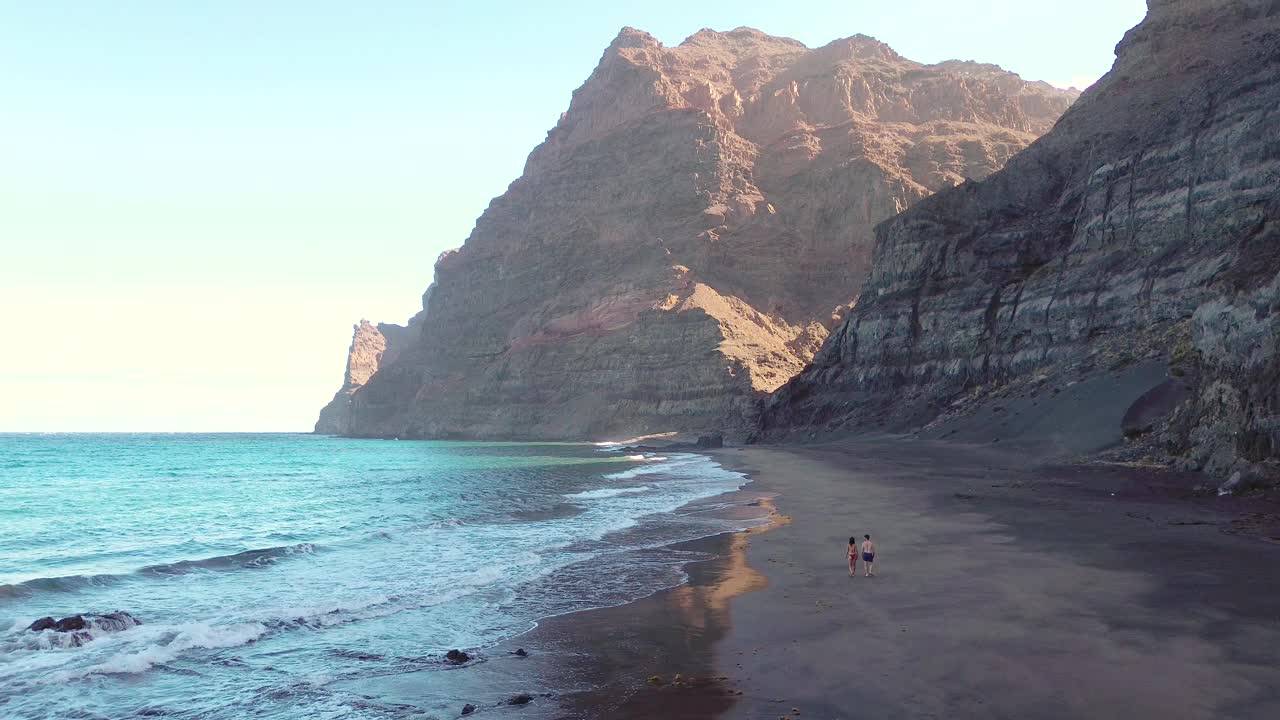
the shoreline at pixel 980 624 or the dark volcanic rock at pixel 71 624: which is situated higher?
the shoreline at pixel 980 624

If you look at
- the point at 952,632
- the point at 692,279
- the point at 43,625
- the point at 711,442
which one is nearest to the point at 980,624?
the point at 952,632

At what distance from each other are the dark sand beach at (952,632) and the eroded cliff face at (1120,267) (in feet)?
26.1

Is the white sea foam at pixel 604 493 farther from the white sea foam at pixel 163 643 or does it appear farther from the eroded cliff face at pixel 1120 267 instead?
the white sea foam at pixel 163 643

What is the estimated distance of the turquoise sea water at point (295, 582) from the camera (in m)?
12.7

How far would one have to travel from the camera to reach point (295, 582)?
2127cm

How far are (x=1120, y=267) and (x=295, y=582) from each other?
5711cm

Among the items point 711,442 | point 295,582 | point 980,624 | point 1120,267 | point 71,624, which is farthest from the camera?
point 711,442

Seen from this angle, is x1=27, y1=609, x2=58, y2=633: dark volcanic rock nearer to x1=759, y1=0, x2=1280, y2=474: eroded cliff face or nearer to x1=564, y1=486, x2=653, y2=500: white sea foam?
x1=564, y1=486, x2=653, y2=500: white sea foam

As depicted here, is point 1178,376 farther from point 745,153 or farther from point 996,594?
point 745,153

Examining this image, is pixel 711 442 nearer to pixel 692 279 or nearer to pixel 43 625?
pixel 692 279

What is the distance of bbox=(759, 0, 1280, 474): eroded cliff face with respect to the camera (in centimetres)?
2919

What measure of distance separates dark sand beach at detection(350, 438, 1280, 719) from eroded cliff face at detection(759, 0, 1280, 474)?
7.95m

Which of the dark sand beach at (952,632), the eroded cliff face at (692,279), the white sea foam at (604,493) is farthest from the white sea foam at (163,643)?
the eroded cliff face at (692,279)

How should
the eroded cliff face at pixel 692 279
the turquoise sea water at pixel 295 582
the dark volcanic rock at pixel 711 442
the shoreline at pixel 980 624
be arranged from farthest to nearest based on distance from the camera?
the eroded cliff face at pixel 692 279, the dark volcanic rock at pixel 711 442, the turquoise sea water at pixel 295 582, the shoreline at pixel 980 624
